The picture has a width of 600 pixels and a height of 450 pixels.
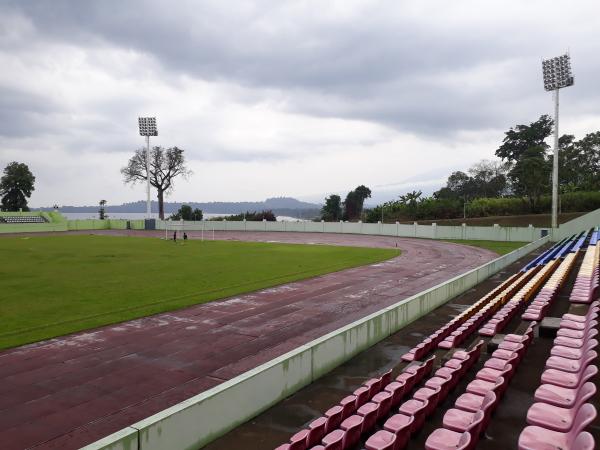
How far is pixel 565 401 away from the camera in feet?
19.3

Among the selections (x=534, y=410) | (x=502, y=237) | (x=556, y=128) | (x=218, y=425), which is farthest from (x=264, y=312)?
(x=502, y=237)

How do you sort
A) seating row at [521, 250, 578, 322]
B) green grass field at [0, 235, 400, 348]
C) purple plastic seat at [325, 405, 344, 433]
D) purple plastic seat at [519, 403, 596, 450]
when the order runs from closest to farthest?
1. purple plastic seat at [519, 403, 596, 450]
2. purple plastic seat at [325, 405, 344, 433]
3. seating row at [521, 250, 578, 322]
4. green grass field at [0, 235, 400, 348]

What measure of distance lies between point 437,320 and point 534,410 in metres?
8.63

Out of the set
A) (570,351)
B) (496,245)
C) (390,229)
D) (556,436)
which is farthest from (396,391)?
(390,229)

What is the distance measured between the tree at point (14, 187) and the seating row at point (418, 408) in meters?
96.2

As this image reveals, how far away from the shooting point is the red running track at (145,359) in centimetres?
805

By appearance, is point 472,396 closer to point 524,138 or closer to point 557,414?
point 557,414

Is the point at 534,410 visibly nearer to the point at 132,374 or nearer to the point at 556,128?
the point at 132,374

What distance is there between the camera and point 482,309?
13438mm

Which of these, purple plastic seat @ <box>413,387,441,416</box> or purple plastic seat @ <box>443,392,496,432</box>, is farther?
purple plastic seat @ <box>413,387,441,416</box>

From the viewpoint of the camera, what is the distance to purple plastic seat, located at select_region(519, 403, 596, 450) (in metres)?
4.41

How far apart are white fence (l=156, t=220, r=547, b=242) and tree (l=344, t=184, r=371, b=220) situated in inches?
1616

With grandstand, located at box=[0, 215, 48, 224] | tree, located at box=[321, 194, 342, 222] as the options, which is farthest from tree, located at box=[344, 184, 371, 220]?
grandstand, located at box=[0, 215, 48, 224]

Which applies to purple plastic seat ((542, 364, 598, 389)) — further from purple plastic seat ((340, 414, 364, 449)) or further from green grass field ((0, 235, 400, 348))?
green grass field ((0, 235, 400, 348))
